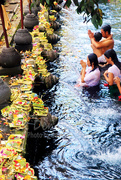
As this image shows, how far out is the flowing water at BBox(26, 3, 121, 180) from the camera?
454cm

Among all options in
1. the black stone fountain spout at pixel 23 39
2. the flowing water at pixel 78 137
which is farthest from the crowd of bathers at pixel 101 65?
the black stone fountain spout at pixel 23 39

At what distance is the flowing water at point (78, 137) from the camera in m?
4.54

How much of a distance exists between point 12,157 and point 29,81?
2.65 meters

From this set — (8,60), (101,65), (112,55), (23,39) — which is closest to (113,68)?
(112,55)

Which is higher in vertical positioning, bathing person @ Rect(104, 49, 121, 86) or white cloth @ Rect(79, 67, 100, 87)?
bathing person @ Rect(104, 49, 121, 86)

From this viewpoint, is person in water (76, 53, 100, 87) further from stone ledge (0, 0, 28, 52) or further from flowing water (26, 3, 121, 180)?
stone ledge (0, 0, 28, 52)

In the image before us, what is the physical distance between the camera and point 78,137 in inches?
212

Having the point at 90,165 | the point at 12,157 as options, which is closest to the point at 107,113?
the point at 90,165

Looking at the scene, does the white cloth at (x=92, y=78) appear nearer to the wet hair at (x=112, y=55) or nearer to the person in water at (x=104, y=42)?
the wet hair at (x=112, y=55)

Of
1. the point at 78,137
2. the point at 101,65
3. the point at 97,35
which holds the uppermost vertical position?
the point at 97,35

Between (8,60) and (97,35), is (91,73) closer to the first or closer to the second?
(97,35)

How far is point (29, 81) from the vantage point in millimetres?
6094

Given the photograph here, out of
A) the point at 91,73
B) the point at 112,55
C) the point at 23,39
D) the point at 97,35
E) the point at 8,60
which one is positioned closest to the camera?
the point at 8,60

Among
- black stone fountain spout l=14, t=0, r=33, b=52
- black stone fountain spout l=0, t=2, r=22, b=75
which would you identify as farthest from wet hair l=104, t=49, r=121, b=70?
black stone fountain spout l=14, t=0, r=33, b=52
